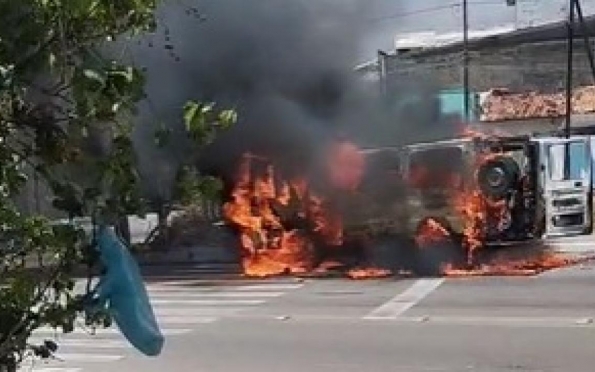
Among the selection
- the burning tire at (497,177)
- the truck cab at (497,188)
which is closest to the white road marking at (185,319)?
the truck cab at (497,188)

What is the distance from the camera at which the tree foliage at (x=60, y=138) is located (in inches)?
97.5

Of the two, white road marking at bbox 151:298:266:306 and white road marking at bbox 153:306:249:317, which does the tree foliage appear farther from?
white road marking at bbox 151:298:266:306

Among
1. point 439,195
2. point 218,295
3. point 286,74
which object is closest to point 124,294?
point 218,295

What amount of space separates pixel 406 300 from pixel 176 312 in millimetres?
2430

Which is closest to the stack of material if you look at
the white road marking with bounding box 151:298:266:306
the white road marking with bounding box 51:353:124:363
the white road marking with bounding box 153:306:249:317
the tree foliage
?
the white road marking with bounding box 151:298:266:306

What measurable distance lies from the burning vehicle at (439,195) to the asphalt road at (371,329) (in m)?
1.01

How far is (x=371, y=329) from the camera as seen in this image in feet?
36.0

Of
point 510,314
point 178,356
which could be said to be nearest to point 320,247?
point 510,314

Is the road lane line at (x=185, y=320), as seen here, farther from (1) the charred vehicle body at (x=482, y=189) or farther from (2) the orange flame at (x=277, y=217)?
(1) the charred vehicle body at (x=482, y=189)

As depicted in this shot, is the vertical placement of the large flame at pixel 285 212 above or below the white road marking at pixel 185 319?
above

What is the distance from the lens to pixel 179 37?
1519cm

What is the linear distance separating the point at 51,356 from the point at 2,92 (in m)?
0.70

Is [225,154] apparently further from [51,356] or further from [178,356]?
[51,356]

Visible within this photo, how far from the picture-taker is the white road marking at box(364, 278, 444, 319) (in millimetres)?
11948
